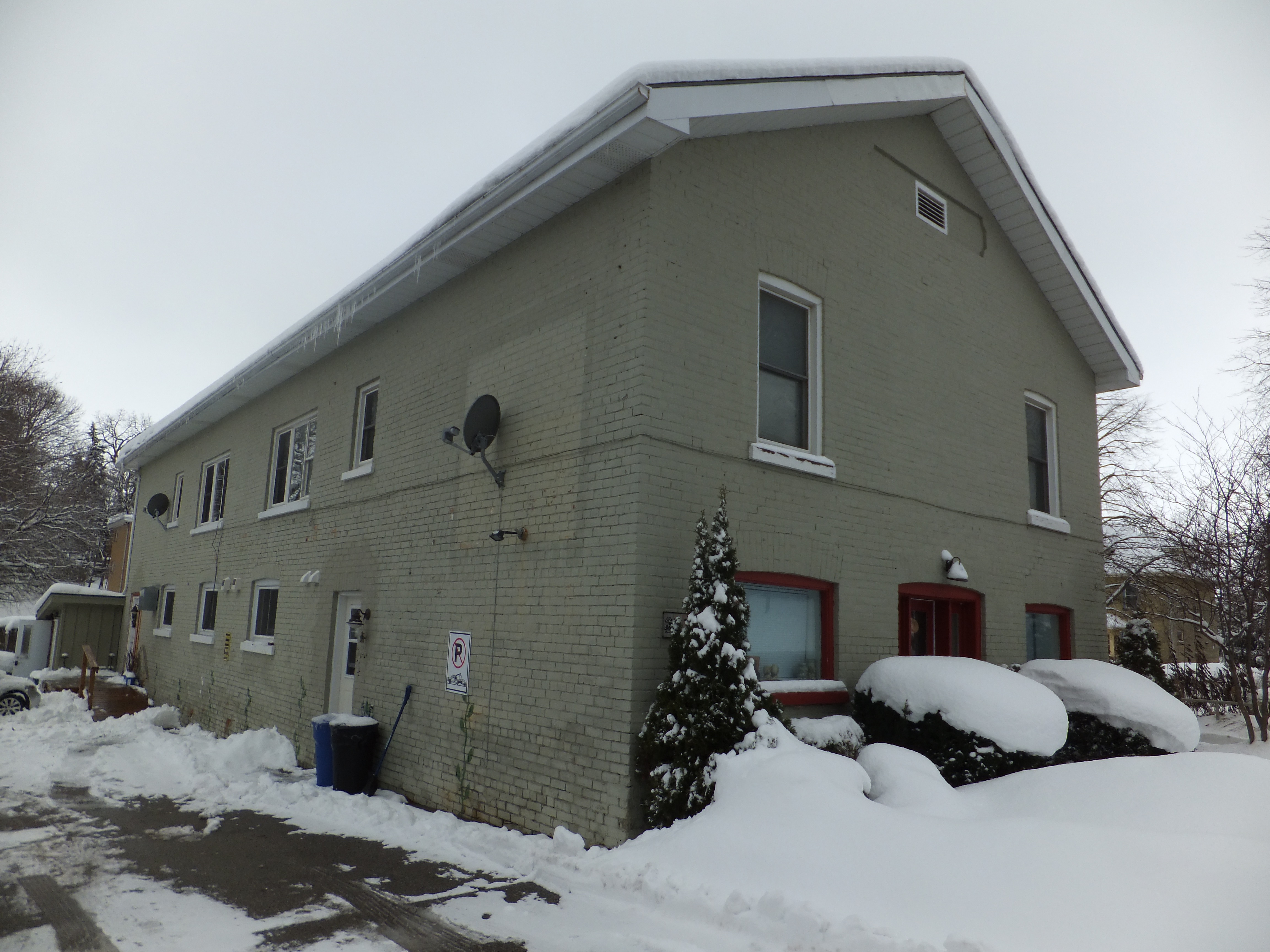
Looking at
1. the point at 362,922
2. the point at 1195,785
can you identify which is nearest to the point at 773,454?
the point at 1195,785

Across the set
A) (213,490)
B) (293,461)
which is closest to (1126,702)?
(293,461)

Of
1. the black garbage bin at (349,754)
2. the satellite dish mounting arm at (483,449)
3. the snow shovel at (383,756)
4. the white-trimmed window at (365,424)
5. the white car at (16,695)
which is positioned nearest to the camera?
the satellite dish mounting arm at (483,449)

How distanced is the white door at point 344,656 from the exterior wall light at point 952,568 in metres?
7.16

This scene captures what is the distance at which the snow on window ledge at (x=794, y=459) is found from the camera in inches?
307

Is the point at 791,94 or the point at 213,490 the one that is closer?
the point at 791,94

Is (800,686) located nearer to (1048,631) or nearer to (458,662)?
(458,662)

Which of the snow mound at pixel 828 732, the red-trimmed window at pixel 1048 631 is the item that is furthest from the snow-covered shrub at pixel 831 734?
the red-trimmed window at pixel 1048 631

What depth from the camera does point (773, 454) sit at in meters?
7.91

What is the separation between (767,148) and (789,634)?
483cm

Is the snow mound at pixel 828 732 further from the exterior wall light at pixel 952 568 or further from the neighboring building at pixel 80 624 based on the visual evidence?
the neighboring building at pixel 80 624

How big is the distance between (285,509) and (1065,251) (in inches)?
476

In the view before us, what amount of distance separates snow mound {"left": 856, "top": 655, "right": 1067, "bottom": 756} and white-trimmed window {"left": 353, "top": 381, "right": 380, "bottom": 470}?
726cm

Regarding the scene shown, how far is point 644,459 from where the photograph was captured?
22.7 feet

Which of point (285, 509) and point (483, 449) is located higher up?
point (483, 449)
